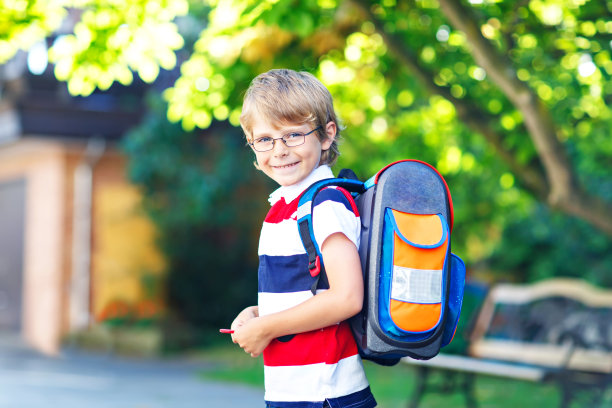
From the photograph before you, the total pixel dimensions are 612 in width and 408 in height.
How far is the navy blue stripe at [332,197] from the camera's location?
2.11 metres

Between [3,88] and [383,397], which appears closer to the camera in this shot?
[383,397]

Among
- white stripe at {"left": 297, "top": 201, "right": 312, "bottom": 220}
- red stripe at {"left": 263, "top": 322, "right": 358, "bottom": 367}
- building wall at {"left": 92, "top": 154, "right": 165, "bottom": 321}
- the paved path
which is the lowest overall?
the paved path

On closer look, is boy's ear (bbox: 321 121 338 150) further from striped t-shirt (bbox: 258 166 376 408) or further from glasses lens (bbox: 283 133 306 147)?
striped t-shirt (bbox: 258 166 376 408)

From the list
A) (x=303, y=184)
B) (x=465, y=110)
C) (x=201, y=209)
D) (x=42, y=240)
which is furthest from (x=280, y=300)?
(x=42, y=240)

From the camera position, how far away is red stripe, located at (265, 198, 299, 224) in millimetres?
2217

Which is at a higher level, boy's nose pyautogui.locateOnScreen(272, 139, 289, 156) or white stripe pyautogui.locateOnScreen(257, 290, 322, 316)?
A: boy's nose pyautogui.locateOnScreen(272, 139, 289, 156)

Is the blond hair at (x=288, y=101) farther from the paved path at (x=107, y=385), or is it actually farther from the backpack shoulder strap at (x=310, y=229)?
the paved path at (x=107, y=385)

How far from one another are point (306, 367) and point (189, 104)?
5262mm

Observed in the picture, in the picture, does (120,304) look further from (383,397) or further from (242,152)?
(383,397)

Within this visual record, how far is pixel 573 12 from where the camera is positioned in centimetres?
579

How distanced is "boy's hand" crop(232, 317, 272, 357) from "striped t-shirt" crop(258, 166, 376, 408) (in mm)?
88

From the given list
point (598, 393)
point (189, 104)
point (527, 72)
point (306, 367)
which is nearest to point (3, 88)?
point (189, 104)

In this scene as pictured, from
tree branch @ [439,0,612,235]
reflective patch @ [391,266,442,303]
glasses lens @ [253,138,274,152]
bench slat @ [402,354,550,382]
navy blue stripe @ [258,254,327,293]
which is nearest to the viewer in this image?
reflective patch @ [391,266,442,303]

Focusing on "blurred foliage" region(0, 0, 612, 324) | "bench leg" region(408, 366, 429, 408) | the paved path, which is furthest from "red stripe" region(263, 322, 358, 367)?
the paved path
